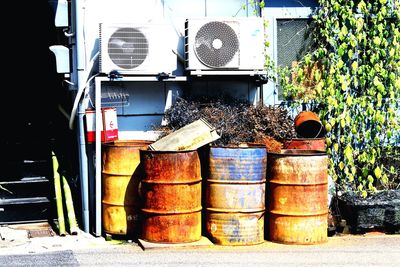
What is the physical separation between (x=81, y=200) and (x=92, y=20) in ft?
7.90

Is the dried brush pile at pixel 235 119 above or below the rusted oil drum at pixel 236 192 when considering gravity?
above

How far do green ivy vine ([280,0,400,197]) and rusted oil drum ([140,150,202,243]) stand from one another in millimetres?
2371

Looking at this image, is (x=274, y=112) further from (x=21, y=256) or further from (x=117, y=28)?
(x=21, y=256)

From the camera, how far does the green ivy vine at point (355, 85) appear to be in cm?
1020

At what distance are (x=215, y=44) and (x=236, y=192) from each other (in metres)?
2.01

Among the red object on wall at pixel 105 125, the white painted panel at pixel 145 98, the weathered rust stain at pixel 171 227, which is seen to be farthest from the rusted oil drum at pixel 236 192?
the white painted panel at pixel 145 98

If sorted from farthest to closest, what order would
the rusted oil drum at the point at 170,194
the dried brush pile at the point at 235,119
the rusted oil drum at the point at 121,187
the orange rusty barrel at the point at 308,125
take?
1. the orange rusty barrel at the point at 308,125
2. the dried brush pile at the point at 235,119
3. the rusted oil drum at the point at 121,187
4. the rusted oil drum at the point at 170,194

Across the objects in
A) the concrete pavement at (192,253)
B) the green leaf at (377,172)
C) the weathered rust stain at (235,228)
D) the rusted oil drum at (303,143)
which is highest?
the rusted oil drum at (303,143)

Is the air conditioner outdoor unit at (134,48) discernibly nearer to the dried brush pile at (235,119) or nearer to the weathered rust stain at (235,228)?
the dried brush pile at (235,119)

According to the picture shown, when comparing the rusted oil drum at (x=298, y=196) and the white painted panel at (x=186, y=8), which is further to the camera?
the white painted panel at (x=186, y=8)

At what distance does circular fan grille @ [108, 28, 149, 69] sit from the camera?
9422 millimetres

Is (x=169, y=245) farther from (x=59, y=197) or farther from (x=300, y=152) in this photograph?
(x=300, y=152)

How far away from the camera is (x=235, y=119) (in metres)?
9.63

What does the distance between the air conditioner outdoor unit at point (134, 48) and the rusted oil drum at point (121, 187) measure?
1.00m
